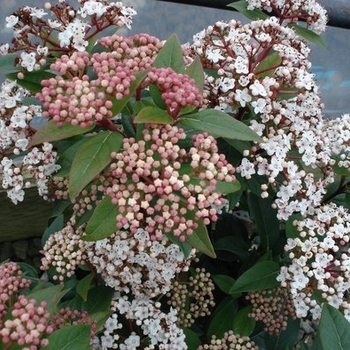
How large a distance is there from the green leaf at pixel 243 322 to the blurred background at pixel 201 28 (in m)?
0.72

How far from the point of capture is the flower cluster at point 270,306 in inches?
61.9

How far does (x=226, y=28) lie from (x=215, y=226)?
0.69 m

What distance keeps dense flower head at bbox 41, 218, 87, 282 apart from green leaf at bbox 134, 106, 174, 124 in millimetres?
414

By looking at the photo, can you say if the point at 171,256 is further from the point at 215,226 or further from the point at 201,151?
the point at 215,226

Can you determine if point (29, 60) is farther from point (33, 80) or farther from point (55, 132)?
point (55, 132)

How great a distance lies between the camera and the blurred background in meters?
2.37

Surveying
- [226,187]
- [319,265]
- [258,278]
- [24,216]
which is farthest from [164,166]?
[24,216]

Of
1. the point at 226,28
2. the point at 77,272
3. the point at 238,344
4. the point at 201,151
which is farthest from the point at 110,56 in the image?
the point at 77,272

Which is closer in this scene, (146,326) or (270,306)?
(146,326)

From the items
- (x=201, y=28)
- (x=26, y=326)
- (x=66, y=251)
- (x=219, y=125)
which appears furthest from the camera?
(x=201, y=28)

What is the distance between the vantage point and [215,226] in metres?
1.82

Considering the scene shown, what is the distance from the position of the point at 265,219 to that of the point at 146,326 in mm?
431

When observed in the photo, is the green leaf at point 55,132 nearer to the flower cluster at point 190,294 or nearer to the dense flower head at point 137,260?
the dense flower head at point 137,260

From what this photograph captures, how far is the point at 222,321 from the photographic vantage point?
1632mm
